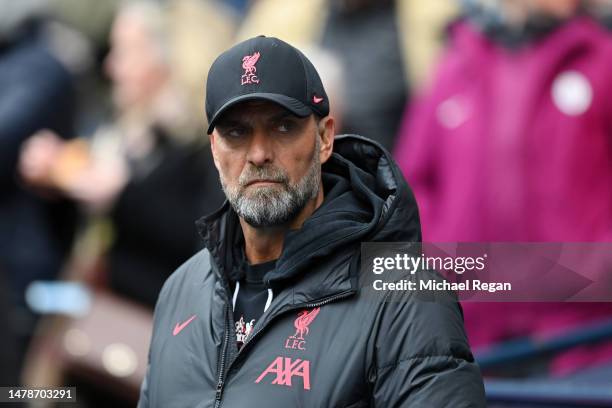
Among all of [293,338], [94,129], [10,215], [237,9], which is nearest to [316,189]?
[293,338]

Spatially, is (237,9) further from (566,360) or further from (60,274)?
(566,360)

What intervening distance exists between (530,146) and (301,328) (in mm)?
2517

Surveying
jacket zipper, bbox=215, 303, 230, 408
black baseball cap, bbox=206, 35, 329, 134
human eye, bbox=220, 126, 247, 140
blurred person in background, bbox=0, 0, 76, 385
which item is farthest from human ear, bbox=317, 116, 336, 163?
blurred person in background, bbox=0, 0, 76, 385

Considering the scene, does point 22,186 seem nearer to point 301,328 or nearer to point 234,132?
point 234,132

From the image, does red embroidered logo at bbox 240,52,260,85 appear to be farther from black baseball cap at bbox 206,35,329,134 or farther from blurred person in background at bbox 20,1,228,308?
blurred person in background at bbox 20,1,228,308

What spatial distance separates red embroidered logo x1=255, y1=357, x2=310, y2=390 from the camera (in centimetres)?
317

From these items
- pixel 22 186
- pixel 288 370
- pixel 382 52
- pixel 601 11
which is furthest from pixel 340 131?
pixel 288 370

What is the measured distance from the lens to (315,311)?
3.26 meters

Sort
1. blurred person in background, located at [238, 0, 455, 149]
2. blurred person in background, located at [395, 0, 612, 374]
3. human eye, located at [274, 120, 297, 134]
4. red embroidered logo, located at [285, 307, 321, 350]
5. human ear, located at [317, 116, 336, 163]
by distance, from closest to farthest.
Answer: red embroidered logo, located at [285, 307, 321, 350] → human eye, located at [274, 120, 297, 134] → human ear, located at [317, 116, 336, 163] → blurred person in background, located at [395, 0, 612, 374] → blurred person in background, located at [238, 0, 455, 149]

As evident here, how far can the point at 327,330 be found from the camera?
3211mm

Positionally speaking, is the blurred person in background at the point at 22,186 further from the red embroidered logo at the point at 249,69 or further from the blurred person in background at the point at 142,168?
the red embroidered logo at the point at 249,69

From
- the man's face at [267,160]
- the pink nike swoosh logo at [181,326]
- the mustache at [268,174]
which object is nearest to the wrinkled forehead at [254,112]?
the man's face at [267,160]

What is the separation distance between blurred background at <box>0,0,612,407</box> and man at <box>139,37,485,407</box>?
1.74 metres

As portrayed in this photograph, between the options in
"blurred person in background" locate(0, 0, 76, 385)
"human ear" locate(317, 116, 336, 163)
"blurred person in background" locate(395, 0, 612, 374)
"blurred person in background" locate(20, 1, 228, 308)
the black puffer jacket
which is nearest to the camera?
the black puffer jacket
